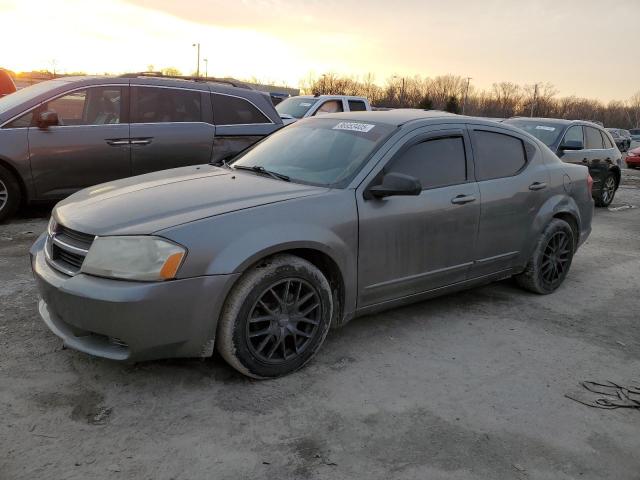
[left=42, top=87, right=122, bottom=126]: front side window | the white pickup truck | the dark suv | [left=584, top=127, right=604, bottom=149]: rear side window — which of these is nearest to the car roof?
the dark suv

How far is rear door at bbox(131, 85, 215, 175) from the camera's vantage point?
705 centimetres

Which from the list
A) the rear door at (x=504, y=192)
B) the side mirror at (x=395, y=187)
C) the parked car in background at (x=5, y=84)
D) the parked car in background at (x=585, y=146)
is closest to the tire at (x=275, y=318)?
the side mirror at (x=395, y=187)

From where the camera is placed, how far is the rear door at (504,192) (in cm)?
445

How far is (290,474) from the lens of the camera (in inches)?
99.3

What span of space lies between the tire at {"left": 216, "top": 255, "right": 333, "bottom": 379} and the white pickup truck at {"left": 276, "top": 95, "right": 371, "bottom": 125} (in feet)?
31.9

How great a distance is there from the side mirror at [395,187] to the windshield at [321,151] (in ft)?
0.69

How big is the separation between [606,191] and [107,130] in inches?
361

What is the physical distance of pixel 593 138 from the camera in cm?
1044

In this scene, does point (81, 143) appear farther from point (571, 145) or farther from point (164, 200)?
point (571, 145)

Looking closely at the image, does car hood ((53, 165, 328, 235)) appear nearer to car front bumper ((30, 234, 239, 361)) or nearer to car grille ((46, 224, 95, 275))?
car grille ((46, 224, 95, 275))

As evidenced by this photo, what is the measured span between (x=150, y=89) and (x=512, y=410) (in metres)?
5.90

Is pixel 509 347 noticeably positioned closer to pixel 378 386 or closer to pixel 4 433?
pixel 378 386

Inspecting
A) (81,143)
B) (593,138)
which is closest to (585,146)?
(593,138)

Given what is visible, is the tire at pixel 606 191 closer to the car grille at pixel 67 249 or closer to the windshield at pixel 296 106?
the windshield at pixel 296 106
